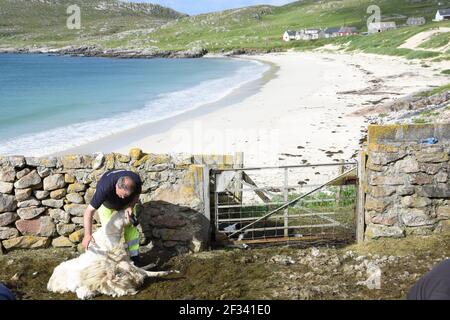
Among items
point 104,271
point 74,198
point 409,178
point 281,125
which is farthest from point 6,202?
point 281,125

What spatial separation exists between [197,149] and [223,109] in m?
10.4

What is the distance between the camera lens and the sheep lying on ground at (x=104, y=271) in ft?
20.8

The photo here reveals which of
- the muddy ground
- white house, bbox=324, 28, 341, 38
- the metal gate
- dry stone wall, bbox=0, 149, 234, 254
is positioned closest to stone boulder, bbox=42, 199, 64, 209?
dry stone wall, bbox=0, 149, 234, 254

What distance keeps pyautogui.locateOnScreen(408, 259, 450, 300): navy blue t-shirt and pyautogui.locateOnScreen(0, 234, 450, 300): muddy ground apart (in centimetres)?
291

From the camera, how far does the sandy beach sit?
17.5 m

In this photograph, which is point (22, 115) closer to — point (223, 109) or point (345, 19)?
point (223, 109)

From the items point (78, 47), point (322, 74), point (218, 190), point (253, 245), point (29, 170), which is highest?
point (78, 47)

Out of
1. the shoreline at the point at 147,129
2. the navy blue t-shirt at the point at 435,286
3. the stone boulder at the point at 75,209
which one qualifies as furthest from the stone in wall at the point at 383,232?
the shoreline at the point at 147,129

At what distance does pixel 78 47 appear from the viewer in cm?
14650

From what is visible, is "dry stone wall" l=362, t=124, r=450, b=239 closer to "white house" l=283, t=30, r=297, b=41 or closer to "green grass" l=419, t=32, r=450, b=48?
"green grass" l=419, t=32, r=450, b=48

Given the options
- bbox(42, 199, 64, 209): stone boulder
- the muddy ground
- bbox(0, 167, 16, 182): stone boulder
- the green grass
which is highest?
the green grass

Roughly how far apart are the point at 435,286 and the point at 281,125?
63.7 feet

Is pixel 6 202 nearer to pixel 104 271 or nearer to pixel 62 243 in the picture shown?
pixel 62 243

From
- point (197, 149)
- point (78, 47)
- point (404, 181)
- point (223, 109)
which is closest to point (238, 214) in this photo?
point (404, 181)
